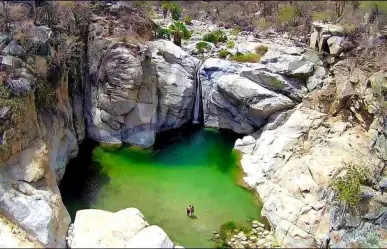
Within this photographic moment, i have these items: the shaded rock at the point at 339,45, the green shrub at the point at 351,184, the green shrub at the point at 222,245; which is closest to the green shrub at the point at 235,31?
the shaded rock at the point at 339,45

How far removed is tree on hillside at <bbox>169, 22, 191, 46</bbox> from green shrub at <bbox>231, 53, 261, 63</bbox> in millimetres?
5857

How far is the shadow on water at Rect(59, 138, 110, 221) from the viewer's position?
86.6ft

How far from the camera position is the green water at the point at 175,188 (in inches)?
982

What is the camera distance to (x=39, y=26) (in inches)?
1195

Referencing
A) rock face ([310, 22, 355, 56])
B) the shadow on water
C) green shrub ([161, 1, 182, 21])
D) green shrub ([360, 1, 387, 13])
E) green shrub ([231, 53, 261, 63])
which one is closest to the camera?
the shadow on water

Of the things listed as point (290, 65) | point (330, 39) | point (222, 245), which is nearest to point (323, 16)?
point (330, 39)

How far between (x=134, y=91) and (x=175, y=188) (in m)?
9.69

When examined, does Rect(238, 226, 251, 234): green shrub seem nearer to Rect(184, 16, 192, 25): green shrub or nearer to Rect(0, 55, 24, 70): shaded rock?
Rect(0, 55, 24, 70): shaded rock

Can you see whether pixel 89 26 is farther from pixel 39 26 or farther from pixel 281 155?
pixel 281 155

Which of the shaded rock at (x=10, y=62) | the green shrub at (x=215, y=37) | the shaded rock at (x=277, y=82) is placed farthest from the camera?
the green shrub at (x=215, y=37)

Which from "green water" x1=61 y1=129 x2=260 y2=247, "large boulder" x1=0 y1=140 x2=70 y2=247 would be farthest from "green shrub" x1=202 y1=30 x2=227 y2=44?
"large boulder" x1=0 y1=140 x2=70 y2=247

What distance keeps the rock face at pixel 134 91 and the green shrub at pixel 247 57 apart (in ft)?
15.0

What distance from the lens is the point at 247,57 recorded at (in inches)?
1457

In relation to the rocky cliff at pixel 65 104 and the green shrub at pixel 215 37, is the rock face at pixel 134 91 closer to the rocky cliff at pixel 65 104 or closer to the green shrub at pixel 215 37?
the rocky cliff at pixel 65 104
